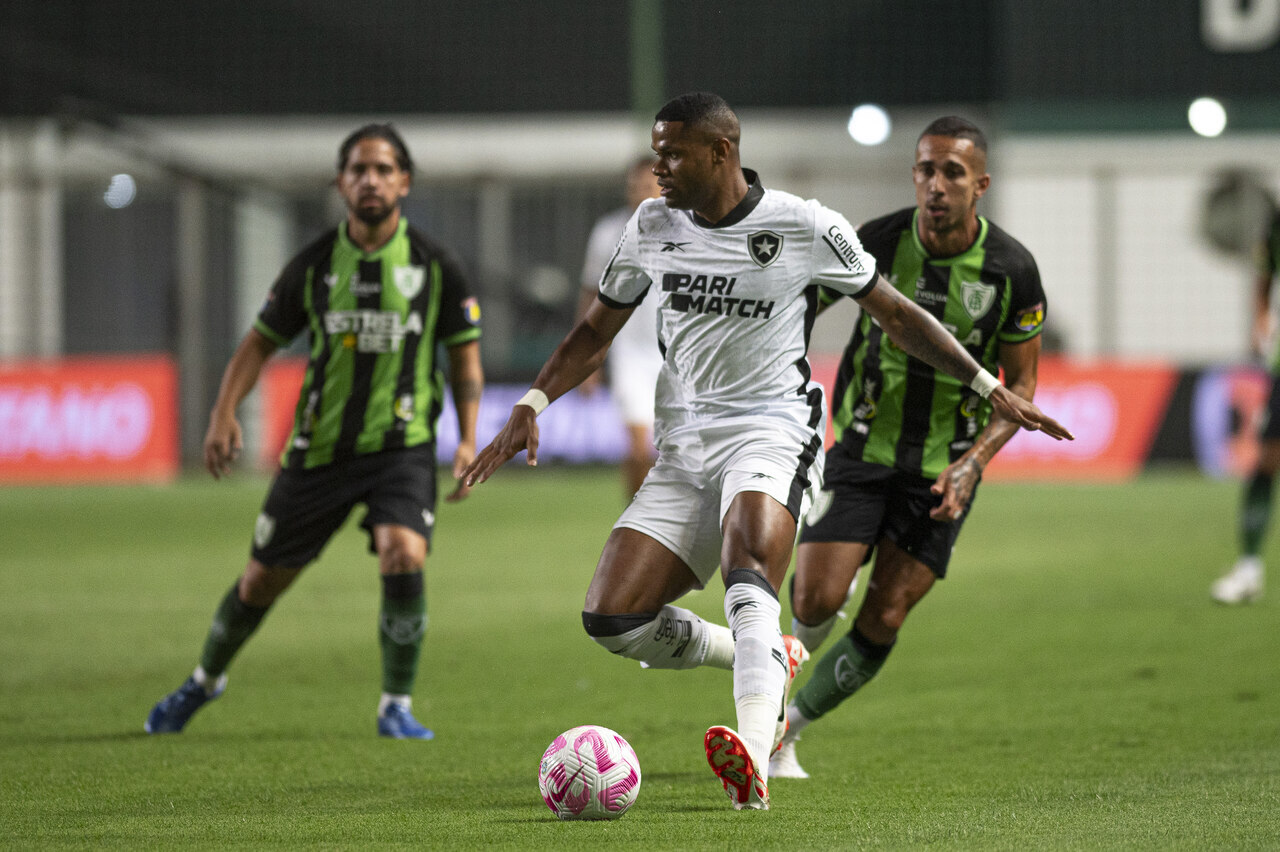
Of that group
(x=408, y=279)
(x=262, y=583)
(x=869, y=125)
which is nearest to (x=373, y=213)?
(x=408, y=279)

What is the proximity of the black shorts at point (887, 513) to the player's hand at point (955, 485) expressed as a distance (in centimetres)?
33

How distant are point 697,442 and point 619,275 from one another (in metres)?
0.55

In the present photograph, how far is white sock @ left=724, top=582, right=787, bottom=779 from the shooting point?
167 inches

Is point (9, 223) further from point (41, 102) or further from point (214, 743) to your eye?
point (214, 743)

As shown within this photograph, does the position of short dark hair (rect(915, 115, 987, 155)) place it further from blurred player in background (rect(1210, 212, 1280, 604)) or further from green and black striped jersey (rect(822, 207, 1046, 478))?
blurred player in background (rect(1210, 212, 1280, 604))

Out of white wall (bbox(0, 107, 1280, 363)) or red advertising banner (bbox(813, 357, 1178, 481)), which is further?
white wall (bbox(0, 107, 1280, 363))

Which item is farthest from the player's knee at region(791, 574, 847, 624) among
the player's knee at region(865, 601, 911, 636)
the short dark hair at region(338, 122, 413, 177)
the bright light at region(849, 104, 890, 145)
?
the bright light at region(849, 104, 890, 145)

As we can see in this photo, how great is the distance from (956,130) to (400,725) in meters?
2.75

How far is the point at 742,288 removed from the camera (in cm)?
475

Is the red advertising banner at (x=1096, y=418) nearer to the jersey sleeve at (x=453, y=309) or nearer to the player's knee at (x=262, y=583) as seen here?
the jersey sleeve at (x=453, y=309)


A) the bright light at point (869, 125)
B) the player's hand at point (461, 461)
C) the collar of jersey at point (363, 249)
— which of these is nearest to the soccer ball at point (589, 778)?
the player's hand at point (461, 461)

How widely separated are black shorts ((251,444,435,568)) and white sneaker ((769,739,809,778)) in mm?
1584

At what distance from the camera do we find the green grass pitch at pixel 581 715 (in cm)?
429

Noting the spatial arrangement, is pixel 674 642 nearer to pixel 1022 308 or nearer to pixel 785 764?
pixel 785 764
